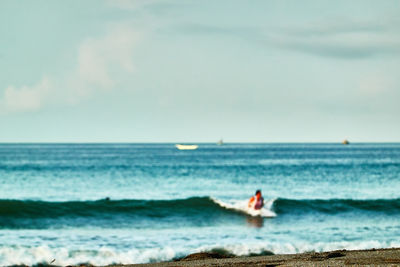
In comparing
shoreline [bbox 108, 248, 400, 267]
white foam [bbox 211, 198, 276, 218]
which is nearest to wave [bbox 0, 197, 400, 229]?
white foam [bbox 211, 198, 276, 218]

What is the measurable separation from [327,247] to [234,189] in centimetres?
2312

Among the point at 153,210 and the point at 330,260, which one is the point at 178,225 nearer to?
the point at 153,210

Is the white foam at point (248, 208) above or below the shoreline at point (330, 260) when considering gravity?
below

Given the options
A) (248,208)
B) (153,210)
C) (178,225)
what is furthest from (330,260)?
(153,210)

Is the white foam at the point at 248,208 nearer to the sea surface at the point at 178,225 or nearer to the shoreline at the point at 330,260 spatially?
the sea surface at the point at 178,225

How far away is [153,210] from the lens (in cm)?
2461

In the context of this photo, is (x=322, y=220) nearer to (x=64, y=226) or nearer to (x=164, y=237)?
(x=164, y=237)

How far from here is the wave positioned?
71.8ft

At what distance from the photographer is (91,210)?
81.0 ft

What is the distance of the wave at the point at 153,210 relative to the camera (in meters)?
21.9

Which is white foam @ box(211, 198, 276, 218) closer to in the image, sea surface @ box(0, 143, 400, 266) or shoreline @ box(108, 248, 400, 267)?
sea surface @ box(0, 143, 400, 266)

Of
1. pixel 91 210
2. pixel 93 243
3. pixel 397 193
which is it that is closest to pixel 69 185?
pixel 91 210

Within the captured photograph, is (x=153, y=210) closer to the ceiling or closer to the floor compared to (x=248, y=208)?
closer to the floor

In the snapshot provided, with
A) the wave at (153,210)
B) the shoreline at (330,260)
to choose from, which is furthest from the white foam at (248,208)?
the shoreline at (330,260)
